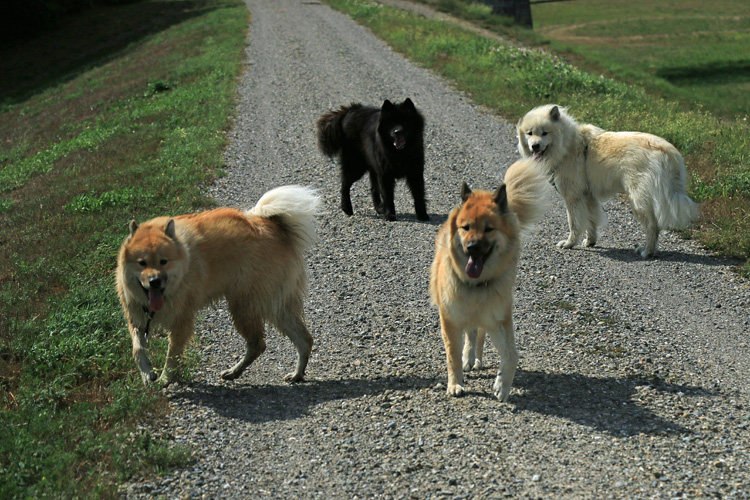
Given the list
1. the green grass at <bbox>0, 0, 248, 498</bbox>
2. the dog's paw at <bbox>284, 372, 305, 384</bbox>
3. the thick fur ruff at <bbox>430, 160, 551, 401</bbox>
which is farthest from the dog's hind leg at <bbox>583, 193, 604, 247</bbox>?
the green grass at <bbox>0, 0, 248, 498</bbox>

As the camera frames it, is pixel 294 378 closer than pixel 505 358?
No

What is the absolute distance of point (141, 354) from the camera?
554cm

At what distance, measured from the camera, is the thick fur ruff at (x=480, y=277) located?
497cm

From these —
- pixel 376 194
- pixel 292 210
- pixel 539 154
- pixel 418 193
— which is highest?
pixel 292 210

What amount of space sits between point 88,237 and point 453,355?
230 inches

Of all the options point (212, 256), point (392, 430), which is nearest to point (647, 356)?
point (392, 430)

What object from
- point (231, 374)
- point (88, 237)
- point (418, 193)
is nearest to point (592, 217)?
point (418, 193)

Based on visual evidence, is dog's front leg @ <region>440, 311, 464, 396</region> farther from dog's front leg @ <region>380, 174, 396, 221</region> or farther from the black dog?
dog's front leg @ <region>380, 174, 396, 221</region>

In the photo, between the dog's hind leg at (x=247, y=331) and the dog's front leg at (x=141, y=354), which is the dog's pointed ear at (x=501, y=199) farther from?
the dog's front leg at (x=141, y=354)

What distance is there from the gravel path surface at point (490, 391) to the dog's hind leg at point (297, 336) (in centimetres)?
17

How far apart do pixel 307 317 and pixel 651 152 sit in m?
4.42

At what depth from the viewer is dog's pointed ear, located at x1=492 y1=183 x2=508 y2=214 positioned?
5047 millimetres

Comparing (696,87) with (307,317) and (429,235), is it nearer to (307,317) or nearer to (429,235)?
(429,235)

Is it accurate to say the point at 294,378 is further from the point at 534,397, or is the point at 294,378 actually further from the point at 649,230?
the point at 649,230
